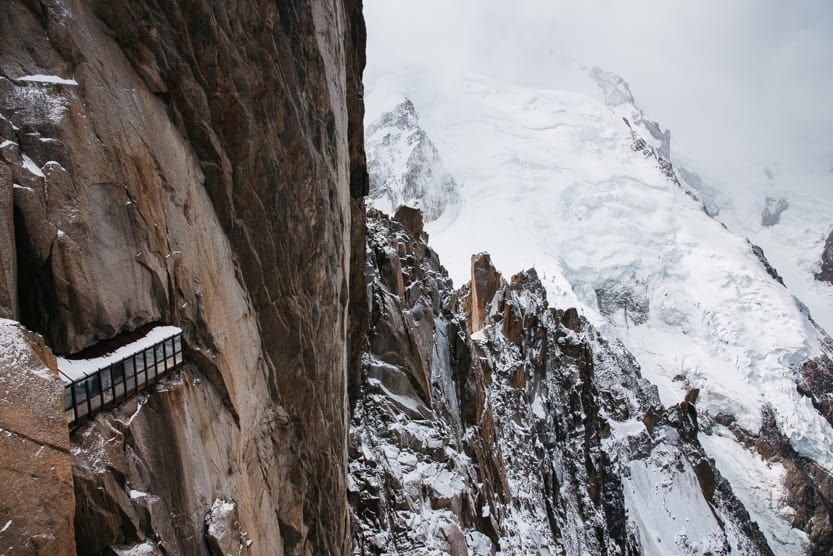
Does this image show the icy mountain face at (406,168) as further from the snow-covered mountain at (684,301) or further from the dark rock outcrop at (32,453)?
the dark rock outcrop at (32,453)

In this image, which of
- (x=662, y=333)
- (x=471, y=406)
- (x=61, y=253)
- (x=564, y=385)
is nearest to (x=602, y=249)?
(x=662, y=333)

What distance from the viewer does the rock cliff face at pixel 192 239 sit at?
977 centimetres

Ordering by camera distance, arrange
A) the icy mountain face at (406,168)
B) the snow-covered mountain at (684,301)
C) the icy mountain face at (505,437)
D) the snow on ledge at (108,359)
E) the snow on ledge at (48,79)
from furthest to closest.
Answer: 1. the icy mountain face at (406,168)
2. the snow-covered mountain at (684,301)
3. the icy mountain face at (505,437)
4. the snow on ledge at (48,79)
5. the snow on ledge at (108,359)

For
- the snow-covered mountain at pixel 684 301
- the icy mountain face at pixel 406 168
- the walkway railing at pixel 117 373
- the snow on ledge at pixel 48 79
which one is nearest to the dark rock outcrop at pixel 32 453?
the walkway railing at pixel 117 373

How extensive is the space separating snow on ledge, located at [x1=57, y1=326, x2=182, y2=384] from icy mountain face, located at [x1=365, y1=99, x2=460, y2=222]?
15424cm

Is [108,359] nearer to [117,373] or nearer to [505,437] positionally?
[117,373]

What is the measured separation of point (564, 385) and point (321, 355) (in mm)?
53474

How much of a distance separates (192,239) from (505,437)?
41356mm

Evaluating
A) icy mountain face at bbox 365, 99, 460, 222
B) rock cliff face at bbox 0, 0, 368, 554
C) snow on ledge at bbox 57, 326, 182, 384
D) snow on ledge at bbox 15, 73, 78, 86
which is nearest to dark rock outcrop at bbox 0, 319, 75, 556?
rock cliff face at bbox 0, 0, 368, 554

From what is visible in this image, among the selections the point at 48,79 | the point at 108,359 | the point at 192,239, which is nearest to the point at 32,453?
the point at 108,359

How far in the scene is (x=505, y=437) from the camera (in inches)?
1991

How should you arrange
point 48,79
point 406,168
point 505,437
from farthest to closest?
point 406,168, point 505,437, point 48,79

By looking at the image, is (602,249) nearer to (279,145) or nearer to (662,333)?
(662,333)

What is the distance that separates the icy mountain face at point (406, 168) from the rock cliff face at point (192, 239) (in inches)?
5800
